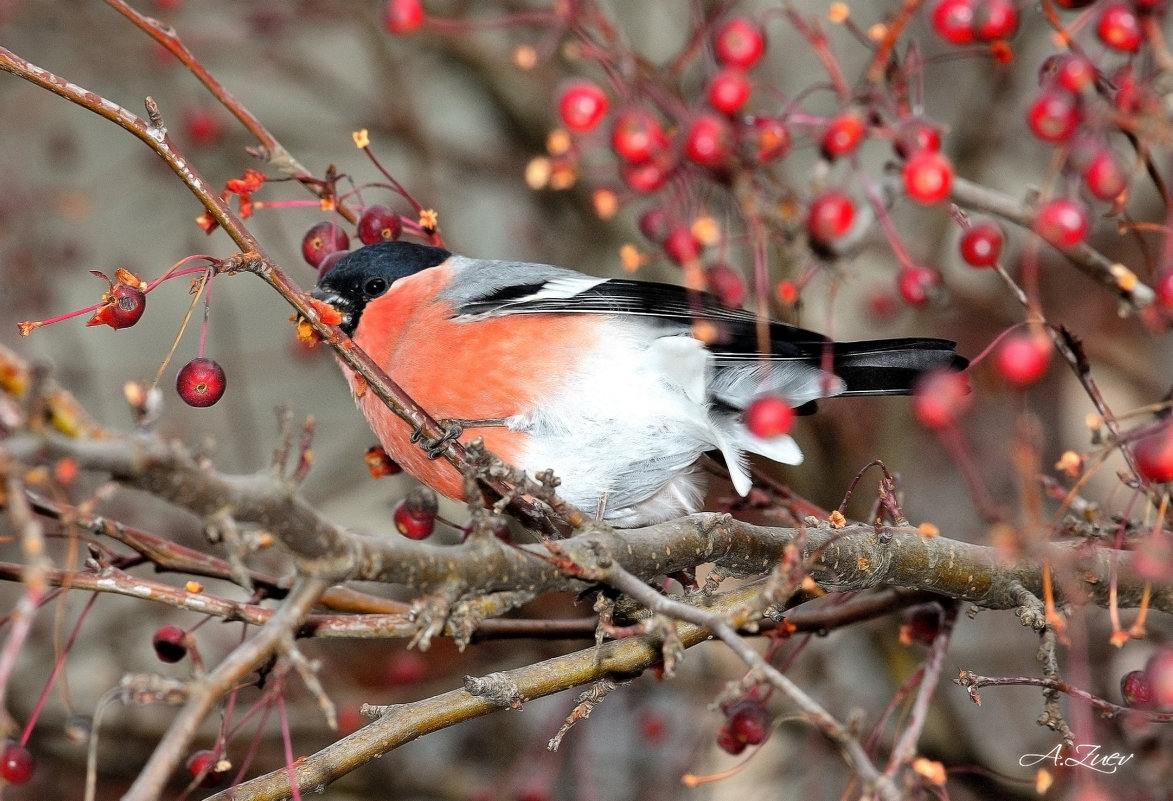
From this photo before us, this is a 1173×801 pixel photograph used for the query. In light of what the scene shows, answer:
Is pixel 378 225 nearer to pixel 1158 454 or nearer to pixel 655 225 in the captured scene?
pixel 655 225

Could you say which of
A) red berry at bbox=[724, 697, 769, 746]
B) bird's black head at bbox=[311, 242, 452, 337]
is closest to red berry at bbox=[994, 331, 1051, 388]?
red berry at bbox=[724, 697, 769, 746]

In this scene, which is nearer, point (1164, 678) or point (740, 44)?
point (1164, 678)

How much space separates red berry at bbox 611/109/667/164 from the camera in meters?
1.53

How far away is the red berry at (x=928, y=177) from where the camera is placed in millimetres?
1476

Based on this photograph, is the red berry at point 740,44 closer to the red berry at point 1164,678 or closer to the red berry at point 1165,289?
the red berry at point 1165,289

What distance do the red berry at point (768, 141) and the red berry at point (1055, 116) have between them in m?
0.31

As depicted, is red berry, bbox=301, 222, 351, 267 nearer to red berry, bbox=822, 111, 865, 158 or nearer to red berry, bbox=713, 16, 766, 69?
red berry, bbox=713, 16, 766, 69

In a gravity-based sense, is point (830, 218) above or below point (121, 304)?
below

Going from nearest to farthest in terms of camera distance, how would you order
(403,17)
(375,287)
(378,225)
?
(403,17), (378,225), (375,287)

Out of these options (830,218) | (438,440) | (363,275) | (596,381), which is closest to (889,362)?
(596,381)

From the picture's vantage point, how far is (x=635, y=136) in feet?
5.04

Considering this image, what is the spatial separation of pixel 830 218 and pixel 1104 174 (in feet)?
1.23

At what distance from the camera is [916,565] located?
221 centimetres

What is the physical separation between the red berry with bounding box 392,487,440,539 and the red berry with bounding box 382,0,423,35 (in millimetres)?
1129
